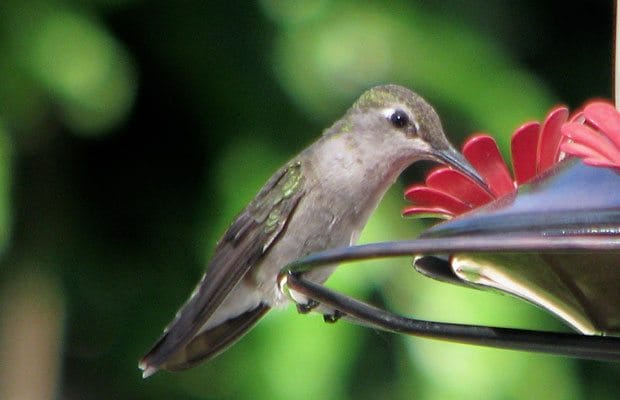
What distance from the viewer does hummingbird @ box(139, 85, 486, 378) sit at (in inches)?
138

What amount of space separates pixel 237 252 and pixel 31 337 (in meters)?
1.04

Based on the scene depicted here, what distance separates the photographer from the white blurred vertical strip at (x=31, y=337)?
154 inches

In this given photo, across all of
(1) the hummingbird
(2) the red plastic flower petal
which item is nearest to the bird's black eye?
(1) the hummingbird

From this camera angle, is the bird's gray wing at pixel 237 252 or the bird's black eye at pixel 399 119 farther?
the bird's black eye at pixel 399 119

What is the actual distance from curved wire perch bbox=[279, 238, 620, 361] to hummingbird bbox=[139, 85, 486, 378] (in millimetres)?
1153

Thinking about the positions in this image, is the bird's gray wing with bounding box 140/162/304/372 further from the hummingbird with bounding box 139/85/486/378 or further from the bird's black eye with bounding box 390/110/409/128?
the bird's black eye with bounding box 390/110/409/128

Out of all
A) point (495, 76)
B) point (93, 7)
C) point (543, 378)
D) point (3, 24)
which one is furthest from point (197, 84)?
point (543, 378)

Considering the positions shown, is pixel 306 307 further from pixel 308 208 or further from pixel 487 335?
pixel 487 335

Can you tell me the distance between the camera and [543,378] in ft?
12.3

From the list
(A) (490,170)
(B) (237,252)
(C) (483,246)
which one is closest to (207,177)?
(B) (237,252)

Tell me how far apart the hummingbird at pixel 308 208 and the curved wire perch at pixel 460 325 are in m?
1.15

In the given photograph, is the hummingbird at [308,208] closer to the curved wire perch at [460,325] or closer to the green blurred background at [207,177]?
the green blurred background at [207,177]

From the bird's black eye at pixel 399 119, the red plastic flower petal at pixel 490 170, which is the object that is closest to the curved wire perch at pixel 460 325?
the red plastic flower petal at pixel 490 170

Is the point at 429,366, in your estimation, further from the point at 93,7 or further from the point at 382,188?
the point at 93,7
